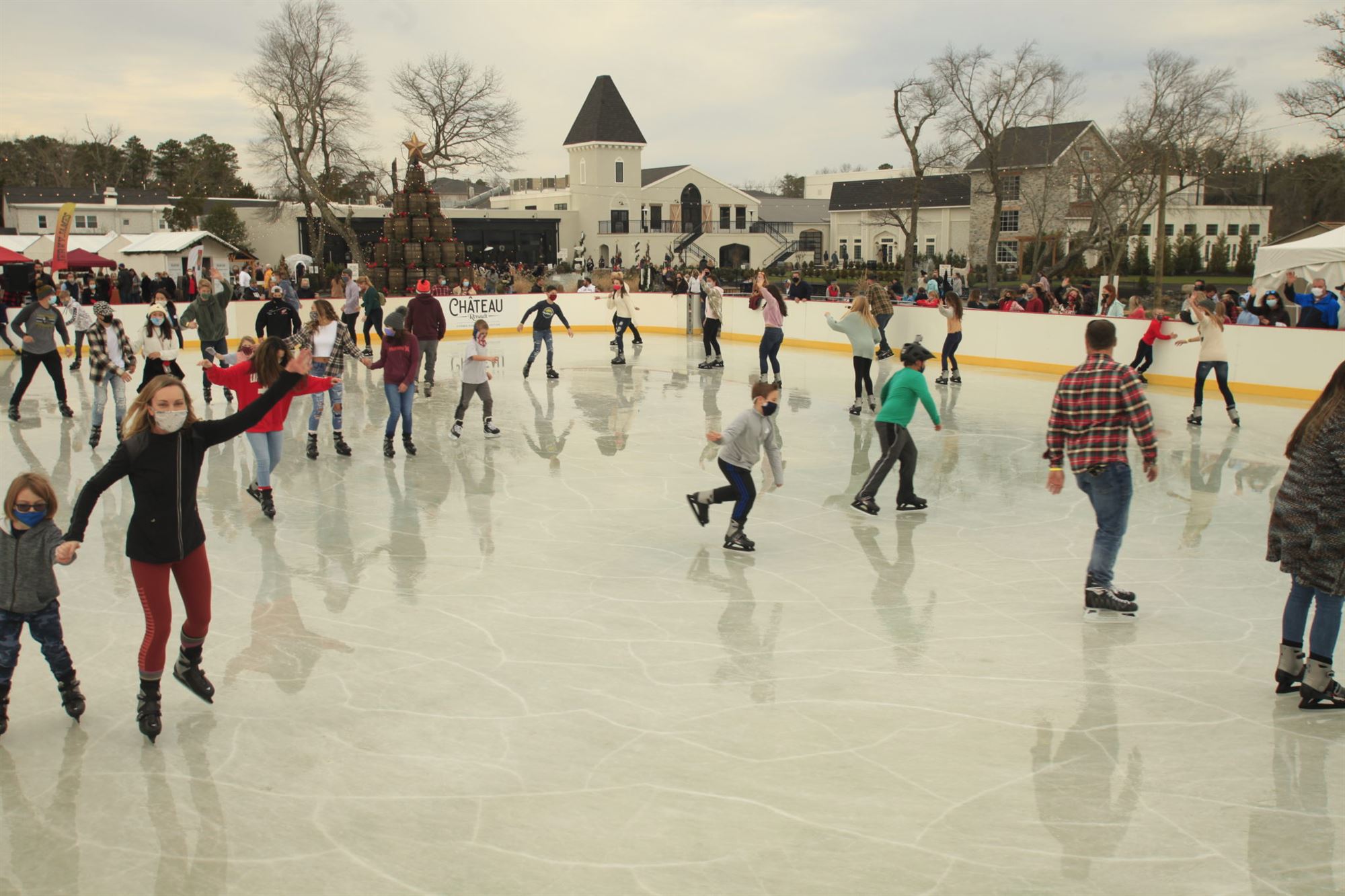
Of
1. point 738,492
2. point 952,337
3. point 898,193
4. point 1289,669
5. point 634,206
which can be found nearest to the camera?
point 1289,669

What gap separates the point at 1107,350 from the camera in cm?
564

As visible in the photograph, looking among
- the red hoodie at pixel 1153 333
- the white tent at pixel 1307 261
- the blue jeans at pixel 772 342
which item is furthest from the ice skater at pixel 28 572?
the white tent at pixel 1307 261

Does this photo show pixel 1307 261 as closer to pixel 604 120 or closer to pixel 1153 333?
pixel 1153 333

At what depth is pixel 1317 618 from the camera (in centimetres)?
435

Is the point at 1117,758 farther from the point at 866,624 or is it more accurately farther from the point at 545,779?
the point at 545,779

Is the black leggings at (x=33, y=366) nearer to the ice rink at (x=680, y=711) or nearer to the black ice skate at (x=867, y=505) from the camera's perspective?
the ice rink at (x=680, y=711)

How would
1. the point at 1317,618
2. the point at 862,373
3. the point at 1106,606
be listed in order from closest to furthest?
the point at 1317,618
the point at 1106,606
the point at 862,373

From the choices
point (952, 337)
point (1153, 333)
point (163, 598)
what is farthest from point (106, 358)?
point (1153, 333)

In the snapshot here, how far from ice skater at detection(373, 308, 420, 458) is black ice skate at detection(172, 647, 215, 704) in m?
5.01

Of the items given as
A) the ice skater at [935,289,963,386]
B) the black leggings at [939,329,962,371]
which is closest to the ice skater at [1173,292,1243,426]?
the ice skater at [935,289,963,386]

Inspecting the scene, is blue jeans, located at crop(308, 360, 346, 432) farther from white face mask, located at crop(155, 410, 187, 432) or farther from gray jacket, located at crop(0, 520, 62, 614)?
white face mask, located at crop(155, 410, 187, 432)

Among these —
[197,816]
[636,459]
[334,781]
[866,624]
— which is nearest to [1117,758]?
[866,624]

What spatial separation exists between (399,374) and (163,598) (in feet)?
18.3

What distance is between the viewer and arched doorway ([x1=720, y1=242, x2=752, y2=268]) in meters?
60.9
